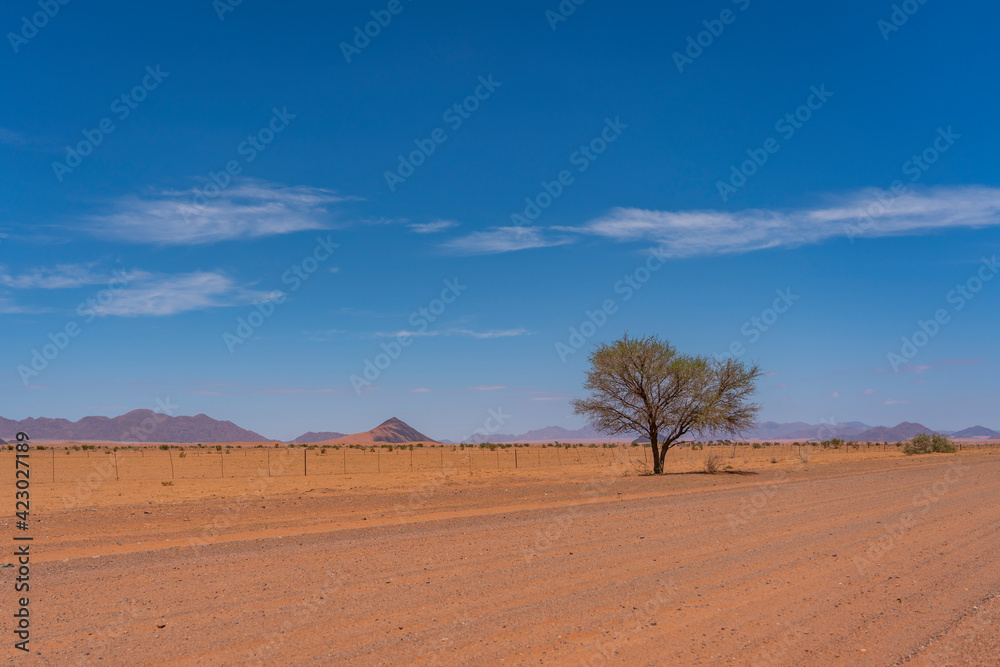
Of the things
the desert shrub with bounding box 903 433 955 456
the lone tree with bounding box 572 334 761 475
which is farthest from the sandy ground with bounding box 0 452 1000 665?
the desert shrub with bounding box 903 433 955 456

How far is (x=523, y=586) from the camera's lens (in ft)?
34.2

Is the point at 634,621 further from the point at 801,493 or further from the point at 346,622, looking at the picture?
the point at 801,493

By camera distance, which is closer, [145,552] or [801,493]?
[145,552]

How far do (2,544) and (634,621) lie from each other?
1507 cm

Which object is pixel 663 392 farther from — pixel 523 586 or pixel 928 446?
pixel 928 446

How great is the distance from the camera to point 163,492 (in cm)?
3122

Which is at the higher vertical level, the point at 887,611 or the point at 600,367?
the point at 600,367

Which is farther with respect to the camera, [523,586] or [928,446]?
[928,446]

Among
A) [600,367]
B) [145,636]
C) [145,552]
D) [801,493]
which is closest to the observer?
[145,636]

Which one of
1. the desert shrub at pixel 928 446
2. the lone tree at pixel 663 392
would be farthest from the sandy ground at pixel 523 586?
the desert shrub at pixel 928 446

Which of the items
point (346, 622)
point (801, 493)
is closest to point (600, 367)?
point (801, 493)

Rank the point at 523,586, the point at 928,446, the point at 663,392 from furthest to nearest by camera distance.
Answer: the point at 928,446 < the point at 663,392 < the point at 523,586

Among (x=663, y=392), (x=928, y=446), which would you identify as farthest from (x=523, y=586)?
(x=928, y=446)

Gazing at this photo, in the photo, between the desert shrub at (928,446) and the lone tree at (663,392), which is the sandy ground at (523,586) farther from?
A: the desert shrub at (928,446)
